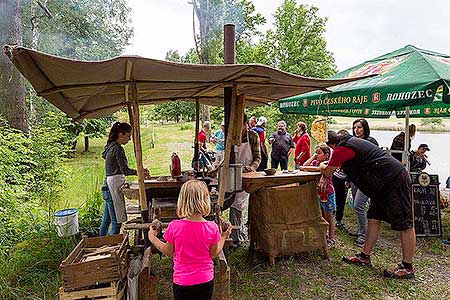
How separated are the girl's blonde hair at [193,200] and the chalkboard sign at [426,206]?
12.6ft

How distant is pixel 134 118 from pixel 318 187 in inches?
92.4

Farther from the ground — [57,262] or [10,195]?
[10,195]

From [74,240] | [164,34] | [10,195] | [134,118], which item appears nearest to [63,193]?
[10,195]

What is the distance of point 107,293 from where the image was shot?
2.46m

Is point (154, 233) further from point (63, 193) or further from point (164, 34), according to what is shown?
point (164, 34)

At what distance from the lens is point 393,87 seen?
3969mm

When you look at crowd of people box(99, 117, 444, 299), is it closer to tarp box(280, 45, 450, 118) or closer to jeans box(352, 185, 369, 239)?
jeans box(352, 185, 369, 239)

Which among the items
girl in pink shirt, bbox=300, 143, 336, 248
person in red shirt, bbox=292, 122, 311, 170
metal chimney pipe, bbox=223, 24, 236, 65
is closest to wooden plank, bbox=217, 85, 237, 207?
metal chimney pipe, bbox=223, 24, 236, 65

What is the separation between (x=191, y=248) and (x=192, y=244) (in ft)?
0.09

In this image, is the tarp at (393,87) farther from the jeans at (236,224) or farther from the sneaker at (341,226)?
the jeans at (236,224)

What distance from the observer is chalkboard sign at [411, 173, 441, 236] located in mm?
4539

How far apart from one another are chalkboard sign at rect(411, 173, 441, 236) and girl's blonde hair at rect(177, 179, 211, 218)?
3.84 meters

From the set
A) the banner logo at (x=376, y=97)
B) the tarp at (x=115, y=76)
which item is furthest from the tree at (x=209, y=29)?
the tarp at (x=115, y=76)

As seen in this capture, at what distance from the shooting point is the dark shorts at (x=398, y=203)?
10.9ft
